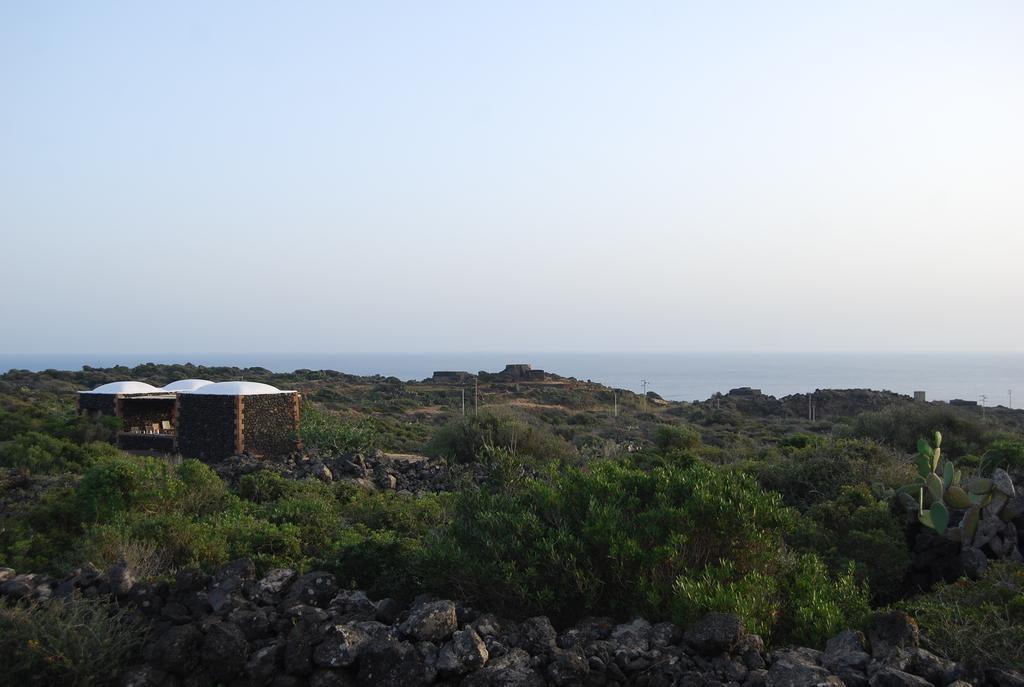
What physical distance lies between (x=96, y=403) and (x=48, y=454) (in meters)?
6.31

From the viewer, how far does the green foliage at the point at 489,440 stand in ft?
57.0

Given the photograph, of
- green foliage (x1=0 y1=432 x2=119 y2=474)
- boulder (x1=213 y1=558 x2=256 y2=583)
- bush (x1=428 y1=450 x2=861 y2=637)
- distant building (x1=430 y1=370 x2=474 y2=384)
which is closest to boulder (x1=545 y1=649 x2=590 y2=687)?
bush (x1=428 y1=450 x2=861 y2=637)

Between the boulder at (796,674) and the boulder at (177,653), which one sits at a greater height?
the boulder at (796,674)

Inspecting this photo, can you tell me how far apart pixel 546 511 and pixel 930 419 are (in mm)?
17083

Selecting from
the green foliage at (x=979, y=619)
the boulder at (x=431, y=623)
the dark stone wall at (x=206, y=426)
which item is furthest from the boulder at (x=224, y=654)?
the dark stone wall at (x=206, y=426)

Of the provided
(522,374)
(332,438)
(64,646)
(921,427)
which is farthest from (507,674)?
(522,374)

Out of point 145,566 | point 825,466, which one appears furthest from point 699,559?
point 825,466

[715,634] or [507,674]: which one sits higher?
[715,634]

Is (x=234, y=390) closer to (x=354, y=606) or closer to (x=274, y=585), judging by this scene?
(x=274, y=585)

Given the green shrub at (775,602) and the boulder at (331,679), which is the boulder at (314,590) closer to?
the boulder at (331,679)

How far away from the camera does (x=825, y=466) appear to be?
41.1 ft

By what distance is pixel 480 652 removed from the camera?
5391 mm

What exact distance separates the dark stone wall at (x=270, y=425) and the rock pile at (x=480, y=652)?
1261cm

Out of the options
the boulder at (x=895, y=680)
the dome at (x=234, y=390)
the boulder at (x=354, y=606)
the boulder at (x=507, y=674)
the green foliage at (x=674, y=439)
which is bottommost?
the green foliage at (x=674, y=439)
